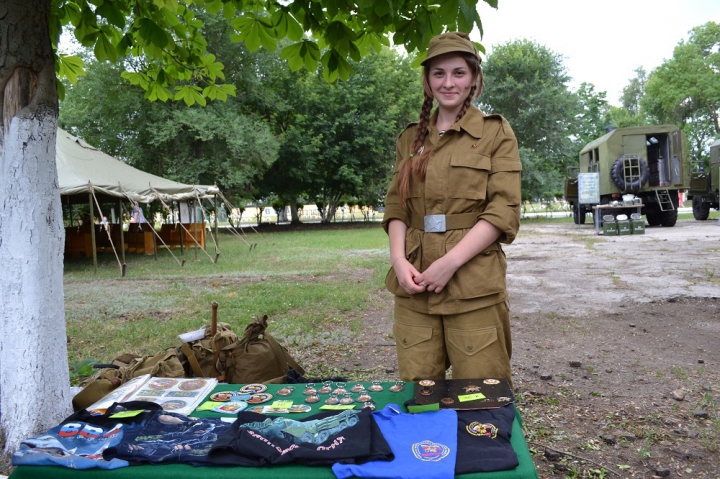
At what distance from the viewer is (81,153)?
13.1m

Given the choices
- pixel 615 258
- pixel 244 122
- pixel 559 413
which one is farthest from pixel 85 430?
pixel 244 122

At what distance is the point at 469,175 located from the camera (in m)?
2.30

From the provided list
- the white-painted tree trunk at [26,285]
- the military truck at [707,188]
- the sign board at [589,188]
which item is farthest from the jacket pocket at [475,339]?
the military truck at [707,188]

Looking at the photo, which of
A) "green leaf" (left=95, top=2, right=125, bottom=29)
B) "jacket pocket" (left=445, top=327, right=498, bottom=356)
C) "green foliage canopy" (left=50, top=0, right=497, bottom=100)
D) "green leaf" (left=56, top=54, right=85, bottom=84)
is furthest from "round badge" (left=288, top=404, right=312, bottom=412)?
"green leaf" (left=56, top=54, right=85, bottom=84)

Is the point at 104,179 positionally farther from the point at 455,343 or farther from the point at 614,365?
the point at 455,343

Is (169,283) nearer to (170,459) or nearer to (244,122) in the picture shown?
(170,459)

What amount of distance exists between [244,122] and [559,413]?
72.9 ft

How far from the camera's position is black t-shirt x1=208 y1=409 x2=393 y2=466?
1.76 metres

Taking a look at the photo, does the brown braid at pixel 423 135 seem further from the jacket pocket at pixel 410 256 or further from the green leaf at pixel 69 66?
the green leaf at pixel 69 66

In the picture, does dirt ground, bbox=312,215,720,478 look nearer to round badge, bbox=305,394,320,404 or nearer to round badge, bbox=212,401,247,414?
round badge, bbox=305,394,320,404

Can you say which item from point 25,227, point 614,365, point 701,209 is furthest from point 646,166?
point 25,227

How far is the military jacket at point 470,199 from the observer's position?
2.26 m

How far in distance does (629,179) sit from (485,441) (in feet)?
57.1

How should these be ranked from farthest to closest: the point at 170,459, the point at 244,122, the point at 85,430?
the point at 244,122 → the point at 85,430 → the point at 170,459
